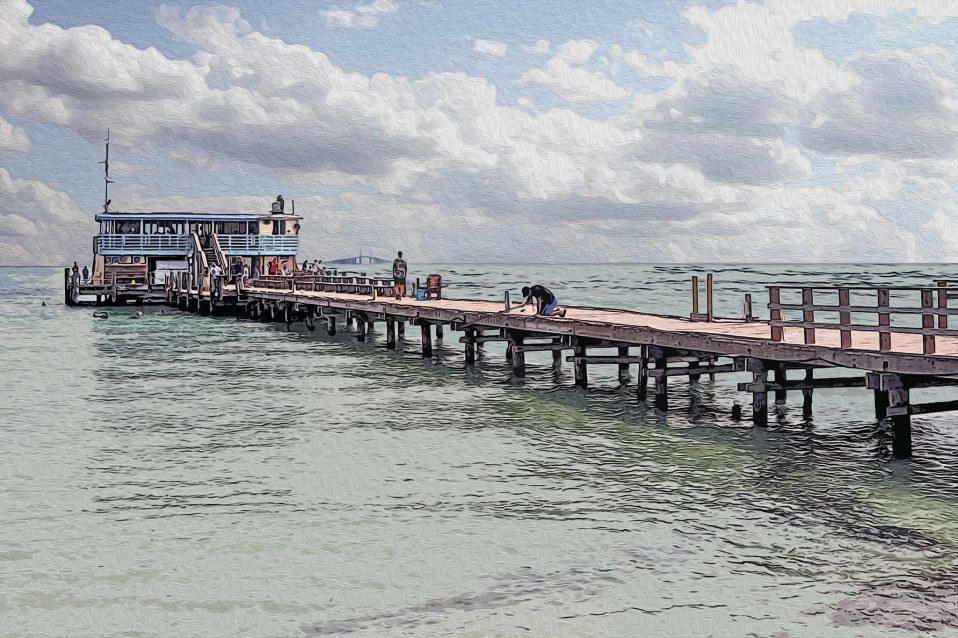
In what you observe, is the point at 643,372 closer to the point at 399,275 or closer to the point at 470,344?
the point at 470,344

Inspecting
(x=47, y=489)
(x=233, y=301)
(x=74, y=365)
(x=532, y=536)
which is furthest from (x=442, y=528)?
(x=233, y=301)

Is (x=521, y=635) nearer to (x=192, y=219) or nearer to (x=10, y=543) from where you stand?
(x=10, y=543)

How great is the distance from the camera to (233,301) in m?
47.0

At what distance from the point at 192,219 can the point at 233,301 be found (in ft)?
31.3

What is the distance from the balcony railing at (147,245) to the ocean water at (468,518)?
35.5 m

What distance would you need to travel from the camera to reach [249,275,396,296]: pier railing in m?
38.5

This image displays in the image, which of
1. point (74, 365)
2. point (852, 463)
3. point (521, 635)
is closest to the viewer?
point (521, 635)

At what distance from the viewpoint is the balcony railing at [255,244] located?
5407 cm

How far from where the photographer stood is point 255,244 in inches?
2151

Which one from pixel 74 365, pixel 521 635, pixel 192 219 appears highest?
pixel 192 219

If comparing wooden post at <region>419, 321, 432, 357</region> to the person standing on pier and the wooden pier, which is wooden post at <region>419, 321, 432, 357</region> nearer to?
the wooden pier

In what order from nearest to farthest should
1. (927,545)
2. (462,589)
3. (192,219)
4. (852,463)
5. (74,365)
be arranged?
(462,589), (927,545), (852,463), (74,365), (192,219)

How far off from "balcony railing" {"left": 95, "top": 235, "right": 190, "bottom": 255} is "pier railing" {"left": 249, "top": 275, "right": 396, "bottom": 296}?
24.7 feet

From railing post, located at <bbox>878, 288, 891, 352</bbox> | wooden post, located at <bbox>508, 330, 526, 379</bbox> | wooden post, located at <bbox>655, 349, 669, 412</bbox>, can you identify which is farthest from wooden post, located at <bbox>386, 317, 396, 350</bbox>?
railing post, located at <bbox>878, 288, 891, 352</bbox>
